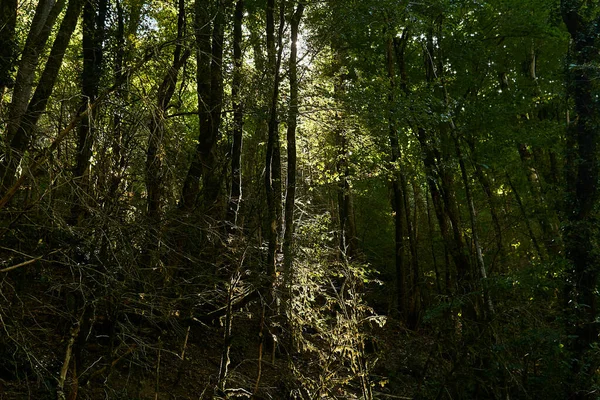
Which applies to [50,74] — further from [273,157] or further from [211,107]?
[273,157]

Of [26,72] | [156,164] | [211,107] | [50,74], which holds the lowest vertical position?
[156,164]

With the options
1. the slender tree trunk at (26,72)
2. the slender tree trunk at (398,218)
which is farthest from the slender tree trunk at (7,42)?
the slender tree trunk at (398,218)

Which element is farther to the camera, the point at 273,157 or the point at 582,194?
the point at 273,157

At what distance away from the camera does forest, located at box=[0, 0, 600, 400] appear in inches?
151

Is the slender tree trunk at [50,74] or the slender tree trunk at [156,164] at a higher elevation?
the slender tree trunk at [50,74]

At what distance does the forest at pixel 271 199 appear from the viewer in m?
3.83

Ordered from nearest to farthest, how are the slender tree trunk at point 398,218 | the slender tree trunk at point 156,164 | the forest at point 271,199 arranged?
the slender tree trunk at point 156,164
the forest at point 271,199
the slender tree trunk at point 398,218

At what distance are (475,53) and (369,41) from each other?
2630 mm

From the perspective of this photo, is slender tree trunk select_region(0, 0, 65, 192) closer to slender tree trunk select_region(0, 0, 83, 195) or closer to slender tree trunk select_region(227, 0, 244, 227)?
slender tree trunk select_region(0, 0, 83, 195)

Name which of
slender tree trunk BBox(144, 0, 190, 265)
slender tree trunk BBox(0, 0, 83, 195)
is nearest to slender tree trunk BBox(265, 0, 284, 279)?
slender tree trunk BBox(0, 0, 83, 195)

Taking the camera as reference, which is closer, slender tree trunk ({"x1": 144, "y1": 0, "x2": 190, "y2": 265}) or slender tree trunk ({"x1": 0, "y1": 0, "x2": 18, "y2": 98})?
slender tree trunk ({"x1": 144, "y1": 0, "x2": 190, "y2": 265})

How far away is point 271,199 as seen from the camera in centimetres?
920

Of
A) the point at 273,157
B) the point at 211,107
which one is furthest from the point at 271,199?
the point at 211,107

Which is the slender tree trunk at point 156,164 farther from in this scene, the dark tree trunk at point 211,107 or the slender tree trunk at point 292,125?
the slender tree trunk at point 292,125
